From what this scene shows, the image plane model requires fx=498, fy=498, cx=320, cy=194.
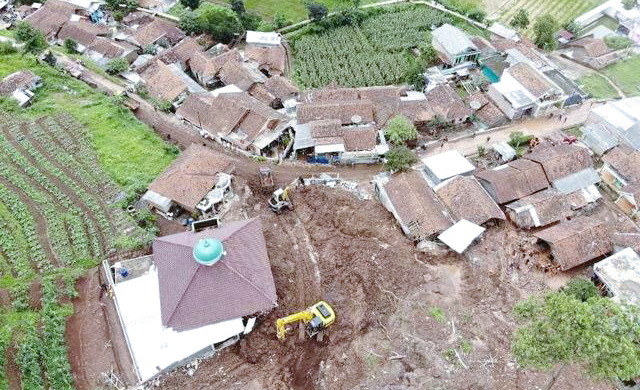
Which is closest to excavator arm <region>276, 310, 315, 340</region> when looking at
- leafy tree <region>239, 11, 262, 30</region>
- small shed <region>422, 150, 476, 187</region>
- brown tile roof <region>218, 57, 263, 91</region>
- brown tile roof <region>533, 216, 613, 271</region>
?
small shed <region>422, 150, 476, 187</region>

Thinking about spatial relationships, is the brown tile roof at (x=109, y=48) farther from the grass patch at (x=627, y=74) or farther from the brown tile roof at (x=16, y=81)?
the grass patch at (x=627, y=74)

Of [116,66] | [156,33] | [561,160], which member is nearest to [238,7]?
[156,33]

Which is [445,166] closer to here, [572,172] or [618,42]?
[572,172]

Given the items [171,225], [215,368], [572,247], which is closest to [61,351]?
[215,368]

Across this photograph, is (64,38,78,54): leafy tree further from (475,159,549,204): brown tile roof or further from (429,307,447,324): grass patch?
(429,307,447,324): grass patch

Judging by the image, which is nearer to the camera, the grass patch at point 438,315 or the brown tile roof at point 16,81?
the grass patch at point 438,315

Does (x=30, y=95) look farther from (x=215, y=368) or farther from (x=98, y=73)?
(x=215, y=368)

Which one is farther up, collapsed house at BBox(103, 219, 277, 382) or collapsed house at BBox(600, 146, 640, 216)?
collapsed house at BBox(600, 146, 640, 216)

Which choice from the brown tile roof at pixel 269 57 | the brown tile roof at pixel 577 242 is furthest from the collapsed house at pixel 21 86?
the brown tile roof at pixel 577 242
